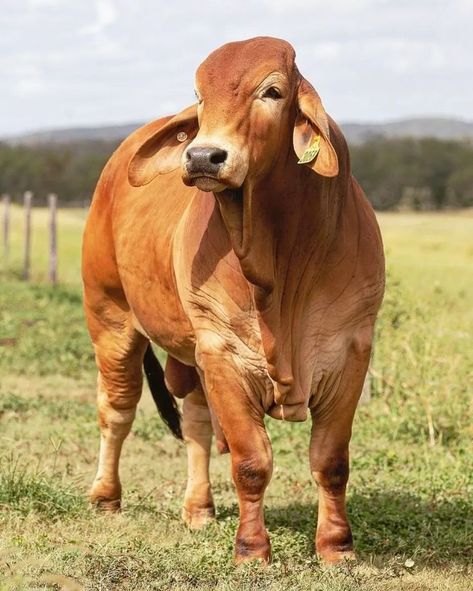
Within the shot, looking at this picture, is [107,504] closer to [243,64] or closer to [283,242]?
[283,242]

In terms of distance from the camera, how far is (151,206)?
657cm

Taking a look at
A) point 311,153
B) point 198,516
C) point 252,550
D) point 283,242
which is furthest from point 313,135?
point 198,516

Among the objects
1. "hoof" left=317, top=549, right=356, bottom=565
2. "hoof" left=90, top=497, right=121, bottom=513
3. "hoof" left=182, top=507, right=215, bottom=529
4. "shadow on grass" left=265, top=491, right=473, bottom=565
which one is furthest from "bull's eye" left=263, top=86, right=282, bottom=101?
"hoof" left=90, top=497, right=121, bottom=513

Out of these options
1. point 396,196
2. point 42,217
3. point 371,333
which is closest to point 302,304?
point 371,333

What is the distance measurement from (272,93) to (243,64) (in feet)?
0.55

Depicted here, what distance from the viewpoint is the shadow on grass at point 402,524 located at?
6.01 m

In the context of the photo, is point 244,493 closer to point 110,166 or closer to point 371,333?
point 371,333

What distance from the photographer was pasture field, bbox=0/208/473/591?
5.16m

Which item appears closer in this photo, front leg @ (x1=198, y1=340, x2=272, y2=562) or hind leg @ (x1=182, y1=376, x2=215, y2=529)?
front leg @ (x1=198, y1=340, x2=272, y2=562)

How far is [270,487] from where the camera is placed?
773cm

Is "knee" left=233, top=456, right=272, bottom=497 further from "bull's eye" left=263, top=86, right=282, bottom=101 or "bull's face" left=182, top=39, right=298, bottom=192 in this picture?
"bull's eye" left=263, top=86, right=282, bottom=101

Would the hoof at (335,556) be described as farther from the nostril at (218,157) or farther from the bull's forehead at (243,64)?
the bull's forehead at (243,64)

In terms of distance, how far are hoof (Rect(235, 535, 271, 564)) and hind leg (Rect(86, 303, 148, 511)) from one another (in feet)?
6.16

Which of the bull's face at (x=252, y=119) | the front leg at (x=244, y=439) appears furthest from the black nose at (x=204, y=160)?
the front leg at (x=244, y=439)
